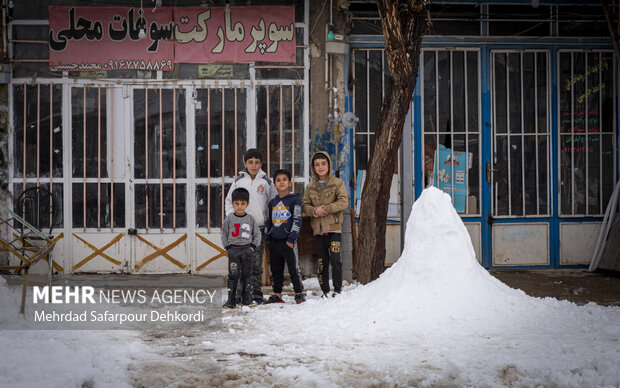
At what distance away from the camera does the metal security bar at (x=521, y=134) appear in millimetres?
9938

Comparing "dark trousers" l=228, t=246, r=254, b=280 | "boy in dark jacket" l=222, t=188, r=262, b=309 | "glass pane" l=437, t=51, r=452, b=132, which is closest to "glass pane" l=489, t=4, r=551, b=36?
"glass pane" l=437, t=51, r=452, b=132

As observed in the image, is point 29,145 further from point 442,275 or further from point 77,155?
point 442,275

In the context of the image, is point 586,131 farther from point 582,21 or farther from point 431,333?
point 431,333

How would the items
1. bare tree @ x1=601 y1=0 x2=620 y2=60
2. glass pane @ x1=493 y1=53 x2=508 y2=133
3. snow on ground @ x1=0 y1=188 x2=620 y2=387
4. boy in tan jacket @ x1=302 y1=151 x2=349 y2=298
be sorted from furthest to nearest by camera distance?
glass pane @ x1=493 y1=53 x2=508 y2=133
bare tree @ x1=601 y1=0 x2=620 y2=60
boy in tan jacket @ x1=302 y1=151 x2=349 y2=298
snow on ground @ x1=0 y1=188 x2=620 y2=387

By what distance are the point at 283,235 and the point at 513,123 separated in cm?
450

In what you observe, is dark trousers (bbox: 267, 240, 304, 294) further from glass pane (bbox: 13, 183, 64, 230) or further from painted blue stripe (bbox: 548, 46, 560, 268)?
painted blue stripe (bbox: 548, 46, 560, 268)

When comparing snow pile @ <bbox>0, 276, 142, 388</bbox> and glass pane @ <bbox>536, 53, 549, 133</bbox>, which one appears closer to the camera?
snow pile @ <bbox>0, 276, 142, 388</bbox>

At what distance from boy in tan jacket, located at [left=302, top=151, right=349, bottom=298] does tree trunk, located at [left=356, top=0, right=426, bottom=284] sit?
377mm

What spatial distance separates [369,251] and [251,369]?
3355 millimetres

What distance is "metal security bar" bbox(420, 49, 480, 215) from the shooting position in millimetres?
9844

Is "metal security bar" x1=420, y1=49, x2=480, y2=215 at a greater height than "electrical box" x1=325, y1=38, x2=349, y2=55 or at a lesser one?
lesser

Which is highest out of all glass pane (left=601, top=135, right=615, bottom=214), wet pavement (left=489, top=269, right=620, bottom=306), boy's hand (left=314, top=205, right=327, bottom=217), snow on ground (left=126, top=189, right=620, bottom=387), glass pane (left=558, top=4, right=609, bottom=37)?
glass pane (left=558, top=4, right=609, bottom=37)

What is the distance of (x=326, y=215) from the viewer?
24.6 ft

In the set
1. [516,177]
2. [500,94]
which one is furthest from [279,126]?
[516,177]
